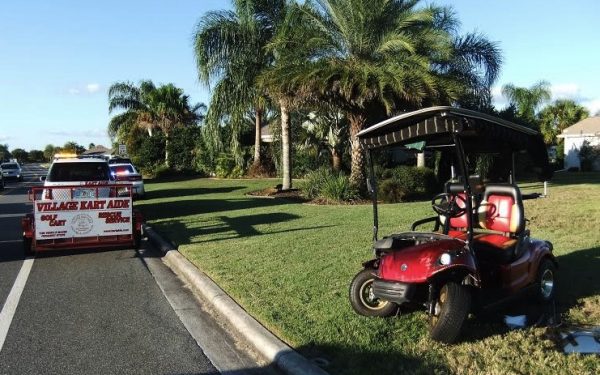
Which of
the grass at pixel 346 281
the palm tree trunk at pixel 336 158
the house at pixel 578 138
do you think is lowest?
the grass at pixel 346 281

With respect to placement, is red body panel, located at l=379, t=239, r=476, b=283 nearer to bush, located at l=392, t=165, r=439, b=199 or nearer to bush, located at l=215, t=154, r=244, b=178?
bush, located at l=392, t=165, r=439, b=199

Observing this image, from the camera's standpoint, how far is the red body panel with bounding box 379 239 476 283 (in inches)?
200

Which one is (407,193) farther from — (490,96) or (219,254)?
(219,254)

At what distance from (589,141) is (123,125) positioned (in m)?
40.1

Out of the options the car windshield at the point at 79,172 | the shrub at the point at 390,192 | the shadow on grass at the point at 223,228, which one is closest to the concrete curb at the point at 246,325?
the shadow on grass at the point at 223,228

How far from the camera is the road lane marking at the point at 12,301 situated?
6.12 meters

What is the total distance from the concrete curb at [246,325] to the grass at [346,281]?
12 centimetres

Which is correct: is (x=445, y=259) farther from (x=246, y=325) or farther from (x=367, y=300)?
(x=246, y=325)

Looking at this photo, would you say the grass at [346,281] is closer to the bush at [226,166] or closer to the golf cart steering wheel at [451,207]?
the golf cart steering wheel at [451,207]

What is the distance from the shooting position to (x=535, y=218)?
12391 mm

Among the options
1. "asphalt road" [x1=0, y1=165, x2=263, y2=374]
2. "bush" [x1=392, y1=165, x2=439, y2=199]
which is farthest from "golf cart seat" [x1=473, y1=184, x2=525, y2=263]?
"bush" [x1=392, y1=165, x2=439, y2=199]

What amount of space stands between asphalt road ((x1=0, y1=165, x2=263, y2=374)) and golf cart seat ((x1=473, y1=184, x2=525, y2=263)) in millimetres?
2555

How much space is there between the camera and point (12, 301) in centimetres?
723

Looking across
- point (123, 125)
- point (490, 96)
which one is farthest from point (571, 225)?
point (123, 125)
